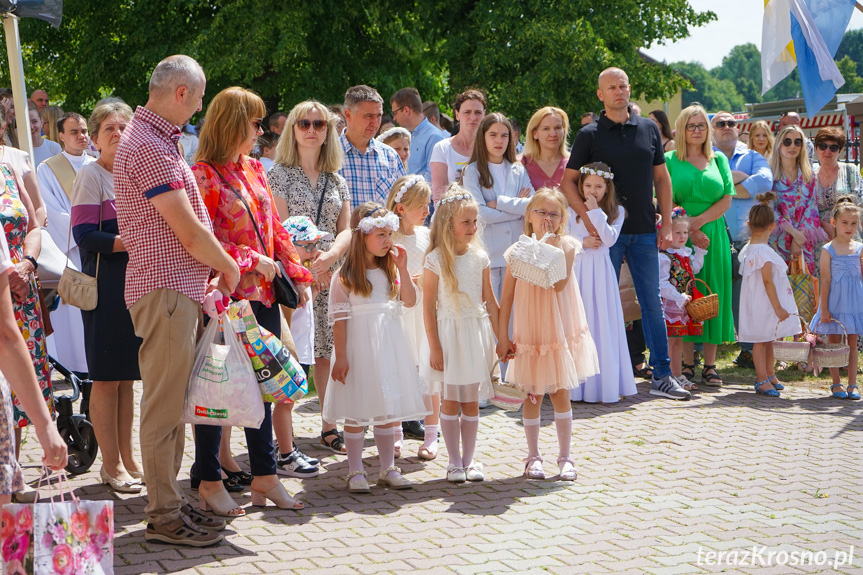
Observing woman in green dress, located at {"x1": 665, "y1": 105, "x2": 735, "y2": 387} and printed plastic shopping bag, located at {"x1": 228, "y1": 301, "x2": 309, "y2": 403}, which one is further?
woman in green dress, located at {"x1": 665, "y1": 105, "x2": 735, "y2": 387}

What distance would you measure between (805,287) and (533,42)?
10.5m

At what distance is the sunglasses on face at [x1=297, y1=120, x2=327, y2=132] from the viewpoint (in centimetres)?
605

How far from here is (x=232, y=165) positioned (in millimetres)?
4852

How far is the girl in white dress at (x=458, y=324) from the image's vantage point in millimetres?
5719

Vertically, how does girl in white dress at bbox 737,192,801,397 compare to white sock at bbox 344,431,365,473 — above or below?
above

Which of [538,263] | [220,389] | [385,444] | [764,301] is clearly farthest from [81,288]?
[764,301]

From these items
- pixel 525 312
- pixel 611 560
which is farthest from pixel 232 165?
pixel 611 560

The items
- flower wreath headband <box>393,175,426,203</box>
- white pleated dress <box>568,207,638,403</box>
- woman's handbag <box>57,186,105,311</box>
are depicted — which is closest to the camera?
woman's handbag <box>57,186,105,311</box>

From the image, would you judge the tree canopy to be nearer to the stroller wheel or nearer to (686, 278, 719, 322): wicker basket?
(686, 278, 719, 322): wicker basket

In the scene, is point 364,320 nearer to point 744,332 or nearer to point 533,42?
point 744,332

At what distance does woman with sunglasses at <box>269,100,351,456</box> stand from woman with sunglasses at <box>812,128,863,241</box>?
5771 mm

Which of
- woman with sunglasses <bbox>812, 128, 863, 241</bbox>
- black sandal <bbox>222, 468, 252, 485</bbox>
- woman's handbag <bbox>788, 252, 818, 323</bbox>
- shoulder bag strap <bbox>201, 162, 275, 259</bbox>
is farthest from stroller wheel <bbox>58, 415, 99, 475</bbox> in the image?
woman with sunglasses <bbox>812, 128, 863, 241</bbox>

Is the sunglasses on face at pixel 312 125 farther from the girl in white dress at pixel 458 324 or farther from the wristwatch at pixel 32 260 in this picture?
the wristwatch at pixel 32 260

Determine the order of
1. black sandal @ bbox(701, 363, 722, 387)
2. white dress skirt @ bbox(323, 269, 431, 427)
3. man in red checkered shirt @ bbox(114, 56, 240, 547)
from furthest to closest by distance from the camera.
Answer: black sandal @ bbox(701, 363, 722, 387), white dress skirt @ bbox(323, 269, 431, 427), man in red checkered shirt @ bbox(114, 56, 240, 547)
